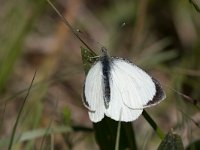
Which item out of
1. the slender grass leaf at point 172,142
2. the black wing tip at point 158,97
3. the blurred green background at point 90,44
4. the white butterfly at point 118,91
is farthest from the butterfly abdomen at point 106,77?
the blurred green background at point 90,44

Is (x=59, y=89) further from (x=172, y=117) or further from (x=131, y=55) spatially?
(x=172, y=117)

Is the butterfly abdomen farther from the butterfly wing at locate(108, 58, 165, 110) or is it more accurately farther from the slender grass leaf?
the slender grass leaf

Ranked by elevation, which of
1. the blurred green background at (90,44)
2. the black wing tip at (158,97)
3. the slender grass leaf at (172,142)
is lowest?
the slender grass leaf at (172,142)

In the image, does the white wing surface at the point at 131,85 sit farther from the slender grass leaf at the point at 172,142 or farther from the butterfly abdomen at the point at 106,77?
the slender grass leaf at the point at 172,142

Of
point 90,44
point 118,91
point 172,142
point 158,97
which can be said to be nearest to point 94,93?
point 118,91

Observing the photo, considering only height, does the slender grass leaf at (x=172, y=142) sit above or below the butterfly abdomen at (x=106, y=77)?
below

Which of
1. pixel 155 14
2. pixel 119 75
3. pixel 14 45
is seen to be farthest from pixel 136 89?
pixel 155 14

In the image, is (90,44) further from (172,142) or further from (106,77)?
(172,142)

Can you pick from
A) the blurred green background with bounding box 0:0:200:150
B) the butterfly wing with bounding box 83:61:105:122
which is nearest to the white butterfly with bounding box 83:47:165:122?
the butterfly wing with bounding box 83:61:105:122
